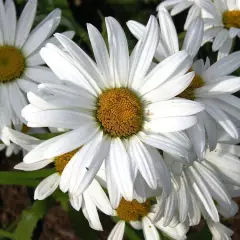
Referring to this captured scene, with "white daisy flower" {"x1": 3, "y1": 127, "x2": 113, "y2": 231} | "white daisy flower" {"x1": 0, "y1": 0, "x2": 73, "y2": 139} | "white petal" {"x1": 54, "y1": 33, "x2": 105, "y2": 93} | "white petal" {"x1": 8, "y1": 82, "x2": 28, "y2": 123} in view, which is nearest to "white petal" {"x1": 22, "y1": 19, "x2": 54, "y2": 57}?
"white daisy flower" {"x1": 0, "y1": 0, "x2": 73, "y2": 139}

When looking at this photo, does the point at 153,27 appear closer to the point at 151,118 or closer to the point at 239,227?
the point at 151,118

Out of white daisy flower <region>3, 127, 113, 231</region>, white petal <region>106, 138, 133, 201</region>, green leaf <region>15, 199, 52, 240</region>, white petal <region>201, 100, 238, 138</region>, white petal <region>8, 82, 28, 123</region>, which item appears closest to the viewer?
white petal <region>106, 138, 133, 201</region>

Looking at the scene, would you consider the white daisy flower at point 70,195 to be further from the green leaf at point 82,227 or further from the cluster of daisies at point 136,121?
the green leaf at point 82,227

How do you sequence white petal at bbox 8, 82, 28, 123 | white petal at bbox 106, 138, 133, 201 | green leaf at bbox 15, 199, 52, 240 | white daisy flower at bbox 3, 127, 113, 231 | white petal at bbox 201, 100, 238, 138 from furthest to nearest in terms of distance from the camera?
1. green leaf at bbox 15, 199, 52, 240
2. white petal at bbox 8, 82, 28, 123
3. white daisy flower at bbox 3, 127, 113, 231
4. white petal at bbox 201, 100, 238, 138
5. white petal at bbox 106, 138, 133, 201

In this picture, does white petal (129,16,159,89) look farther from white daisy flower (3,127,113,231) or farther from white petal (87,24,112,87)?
white daisy flower (3,127,113,231)

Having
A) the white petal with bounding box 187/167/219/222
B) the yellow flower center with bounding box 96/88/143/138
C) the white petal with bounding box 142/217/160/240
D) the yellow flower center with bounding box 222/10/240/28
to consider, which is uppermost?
the yellow flower center with bounding box 222/10/240/28

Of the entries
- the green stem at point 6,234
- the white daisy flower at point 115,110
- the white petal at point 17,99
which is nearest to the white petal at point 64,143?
the white daisy flower at point 115,110
